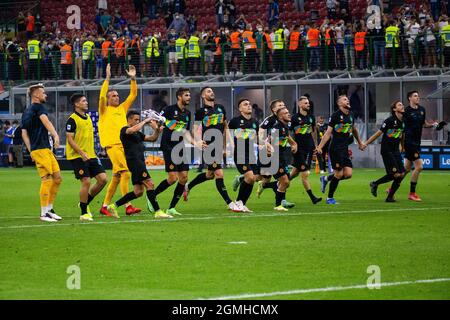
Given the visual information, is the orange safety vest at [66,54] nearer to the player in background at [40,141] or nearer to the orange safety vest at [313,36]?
the orange safety vest at [313,36]

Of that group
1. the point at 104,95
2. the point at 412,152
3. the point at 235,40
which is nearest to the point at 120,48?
the point at 235,40

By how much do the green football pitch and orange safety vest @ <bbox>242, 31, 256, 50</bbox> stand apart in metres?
23.2

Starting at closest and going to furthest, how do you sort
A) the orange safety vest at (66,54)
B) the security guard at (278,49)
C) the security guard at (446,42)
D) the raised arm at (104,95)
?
the raised arm at (104,95) → the security guard at (446,42) → the security guard at (278,49) → the orange safety vest at (66,54)

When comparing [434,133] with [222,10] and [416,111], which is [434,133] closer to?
[222,10]

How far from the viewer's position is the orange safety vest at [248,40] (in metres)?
45.3

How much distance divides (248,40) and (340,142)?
901 inches

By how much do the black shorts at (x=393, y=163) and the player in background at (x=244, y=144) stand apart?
11.2ft

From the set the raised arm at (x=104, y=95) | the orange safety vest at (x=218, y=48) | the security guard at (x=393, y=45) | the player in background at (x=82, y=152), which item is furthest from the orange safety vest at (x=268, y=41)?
the player in background at (x=82, y=152)

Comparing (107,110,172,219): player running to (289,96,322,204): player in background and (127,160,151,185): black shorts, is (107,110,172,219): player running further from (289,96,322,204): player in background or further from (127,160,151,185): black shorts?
(289,96,322,204): player in background

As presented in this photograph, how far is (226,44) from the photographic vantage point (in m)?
45.8

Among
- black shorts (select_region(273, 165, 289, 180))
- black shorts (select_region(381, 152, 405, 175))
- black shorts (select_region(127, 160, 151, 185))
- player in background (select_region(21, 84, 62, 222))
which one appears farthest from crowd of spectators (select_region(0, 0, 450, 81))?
player in background (select_region(21, 84, 62, 222))

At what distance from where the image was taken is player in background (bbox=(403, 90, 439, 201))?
78.4ft

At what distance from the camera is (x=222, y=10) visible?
49188 millimetres
